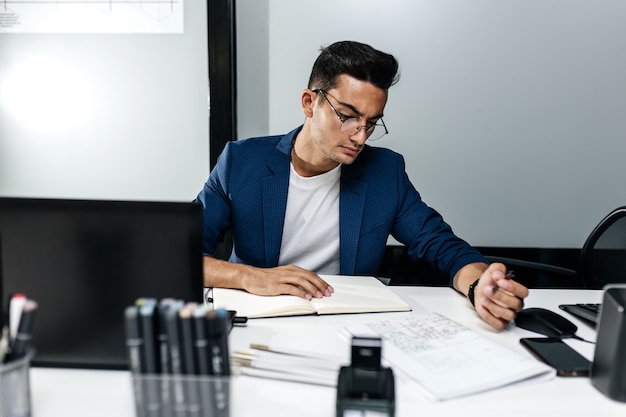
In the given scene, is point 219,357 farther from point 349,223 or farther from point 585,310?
point 349,223

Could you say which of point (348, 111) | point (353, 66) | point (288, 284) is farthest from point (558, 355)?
point (353, 66)

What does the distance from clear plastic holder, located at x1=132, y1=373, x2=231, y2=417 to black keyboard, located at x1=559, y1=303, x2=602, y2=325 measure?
0.89 m

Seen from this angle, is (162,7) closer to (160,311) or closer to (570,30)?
(570,30)

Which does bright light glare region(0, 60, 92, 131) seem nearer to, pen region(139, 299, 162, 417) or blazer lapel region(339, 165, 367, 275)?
blazer lapel region(339, 165, 367, 275)

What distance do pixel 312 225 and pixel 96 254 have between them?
36.4 inches

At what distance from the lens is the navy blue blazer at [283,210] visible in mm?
1634

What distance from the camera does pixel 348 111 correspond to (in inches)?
57.7

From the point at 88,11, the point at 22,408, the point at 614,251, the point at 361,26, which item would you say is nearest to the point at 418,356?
the point at 22,408

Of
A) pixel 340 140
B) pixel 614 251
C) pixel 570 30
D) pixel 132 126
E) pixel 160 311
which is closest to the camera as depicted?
pixel 160 311

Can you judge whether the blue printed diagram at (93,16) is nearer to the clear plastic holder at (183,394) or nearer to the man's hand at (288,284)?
the man's hand at (288,284)

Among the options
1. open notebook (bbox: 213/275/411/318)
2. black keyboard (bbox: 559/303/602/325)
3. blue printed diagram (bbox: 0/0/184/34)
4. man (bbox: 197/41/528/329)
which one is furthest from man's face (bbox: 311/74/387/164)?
blue printed diagram (bbox: 0/0/184/34)

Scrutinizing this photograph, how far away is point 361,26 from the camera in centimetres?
219

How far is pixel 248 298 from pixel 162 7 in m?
1.50

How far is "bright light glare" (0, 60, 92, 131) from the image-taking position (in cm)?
228
